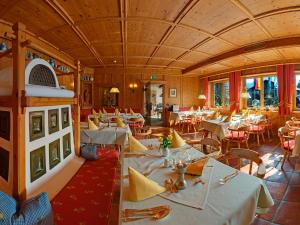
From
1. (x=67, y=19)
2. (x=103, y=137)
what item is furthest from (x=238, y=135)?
(x=67, y=19)

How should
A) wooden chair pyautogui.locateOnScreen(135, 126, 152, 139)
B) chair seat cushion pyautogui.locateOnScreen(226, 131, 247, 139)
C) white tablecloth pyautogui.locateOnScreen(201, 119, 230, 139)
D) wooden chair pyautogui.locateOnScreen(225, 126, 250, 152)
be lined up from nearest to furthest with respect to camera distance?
wooden chair pyautogui.locateOnScreen(135, 126, 152, 139)
wooden chair pyautogui.locateOnScreen(225, 126, 250, 152)
chair seat cushion pyautogui.locateOnScreen(226, 131, 247, 139)
white tablecloth pyautogui.locateOnScreen(201, 119, 230, 139)

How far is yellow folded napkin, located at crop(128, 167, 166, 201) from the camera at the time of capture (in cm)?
119

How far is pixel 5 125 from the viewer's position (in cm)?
155

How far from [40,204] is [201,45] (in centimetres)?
548

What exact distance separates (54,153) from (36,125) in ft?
1.52

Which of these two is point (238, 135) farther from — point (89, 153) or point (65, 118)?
point (65, 118)

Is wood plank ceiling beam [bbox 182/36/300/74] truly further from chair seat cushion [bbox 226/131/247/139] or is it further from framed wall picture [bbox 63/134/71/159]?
framed wall picture [bbox 63/134/71/159]

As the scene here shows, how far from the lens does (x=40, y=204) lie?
4.06 feet

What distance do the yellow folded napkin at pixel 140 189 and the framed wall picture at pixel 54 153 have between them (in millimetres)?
1086

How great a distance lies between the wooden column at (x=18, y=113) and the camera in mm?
1316

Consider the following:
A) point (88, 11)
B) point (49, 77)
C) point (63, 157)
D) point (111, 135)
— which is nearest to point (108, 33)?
point (88, 11)

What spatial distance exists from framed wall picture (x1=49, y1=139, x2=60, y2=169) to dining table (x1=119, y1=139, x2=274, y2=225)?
0.81 meters

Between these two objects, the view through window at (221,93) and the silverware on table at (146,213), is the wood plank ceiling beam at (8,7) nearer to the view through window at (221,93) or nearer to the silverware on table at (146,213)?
the silverware on table at (146,213)

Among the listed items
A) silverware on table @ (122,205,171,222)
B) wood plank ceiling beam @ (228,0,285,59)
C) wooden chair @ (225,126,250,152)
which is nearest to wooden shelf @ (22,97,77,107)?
silverware on table @ (122,205,171,222)
